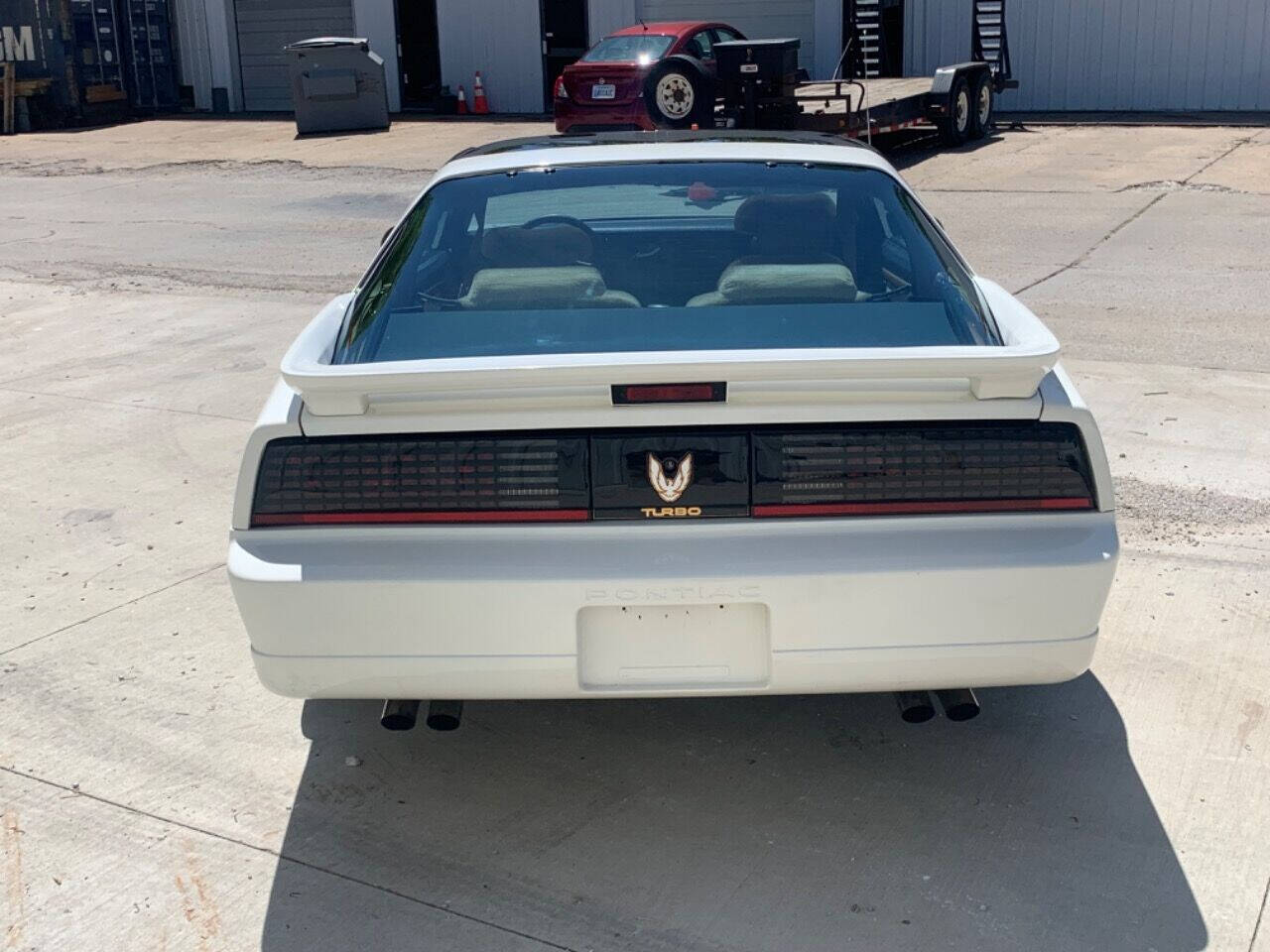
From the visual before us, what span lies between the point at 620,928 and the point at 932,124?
55.0ft

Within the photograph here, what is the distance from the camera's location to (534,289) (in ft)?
Result: 13.7

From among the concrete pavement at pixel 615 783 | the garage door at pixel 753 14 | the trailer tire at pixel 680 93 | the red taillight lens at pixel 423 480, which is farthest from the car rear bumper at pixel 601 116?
the red taillight lens at pixel 423 480

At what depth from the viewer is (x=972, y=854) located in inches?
139

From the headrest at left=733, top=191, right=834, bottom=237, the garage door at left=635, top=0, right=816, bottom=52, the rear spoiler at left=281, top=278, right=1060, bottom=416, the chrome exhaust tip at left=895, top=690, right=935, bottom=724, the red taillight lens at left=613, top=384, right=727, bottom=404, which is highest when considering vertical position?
the garage door at left=635, top=0, right=816, bottom=52

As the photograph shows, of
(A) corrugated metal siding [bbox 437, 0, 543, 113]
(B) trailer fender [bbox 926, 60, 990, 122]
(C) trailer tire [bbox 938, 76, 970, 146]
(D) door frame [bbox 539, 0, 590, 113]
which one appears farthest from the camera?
(A) corrugated metal siding [bbox 437, 0, 543, 113]

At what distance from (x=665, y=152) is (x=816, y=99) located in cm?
1201

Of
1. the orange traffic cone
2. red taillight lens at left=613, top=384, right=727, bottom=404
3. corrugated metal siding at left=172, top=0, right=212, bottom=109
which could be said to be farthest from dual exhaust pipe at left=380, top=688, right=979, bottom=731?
corrugated metal siding at left=172, top=0, right=212, bottom=109

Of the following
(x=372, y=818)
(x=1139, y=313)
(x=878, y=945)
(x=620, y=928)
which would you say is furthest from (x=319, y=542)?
(x=1139, y=313)

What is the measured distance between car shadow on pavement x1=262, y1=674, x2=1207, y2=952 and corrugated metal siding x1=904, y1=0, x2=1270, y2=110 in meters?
19.6

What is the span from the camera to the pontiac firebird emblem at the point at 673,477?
11.0 ft

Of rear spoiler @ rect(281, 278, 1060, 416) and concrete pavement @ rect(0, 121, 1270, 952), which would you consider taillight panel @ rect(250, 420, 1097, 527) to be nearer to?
rear spoiler @ rect(281, 278, 1060, 416)

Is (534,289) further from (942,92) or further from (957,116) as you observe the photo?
(957,116)

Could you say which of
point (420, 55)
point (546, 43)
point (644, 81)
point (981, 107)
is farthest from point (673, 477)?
point (420, 55)

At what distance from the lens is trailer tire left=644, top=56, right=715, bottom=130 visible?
1727cm
